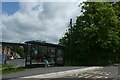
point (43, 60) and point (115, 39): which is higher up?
point (115, 39)

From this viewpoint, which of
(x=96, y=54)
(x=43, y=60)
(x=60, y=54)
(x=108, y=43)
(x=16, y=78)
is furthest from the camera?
(x=96, y=54)

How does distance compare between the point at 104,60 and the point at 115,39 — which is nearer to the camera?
the point at 115,39

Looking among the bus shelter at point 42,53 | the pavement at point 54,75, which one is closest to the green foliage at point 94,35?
the bus shelter at point 42,53

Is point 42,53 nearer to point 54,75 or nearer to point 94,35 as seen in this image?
point 54,75

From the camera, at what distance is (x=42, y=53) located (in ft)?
97.6

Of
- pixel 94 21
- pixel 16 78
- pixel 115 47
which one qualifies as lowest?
pixel 16 78

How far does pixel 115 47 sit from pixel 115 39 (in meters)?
1.78

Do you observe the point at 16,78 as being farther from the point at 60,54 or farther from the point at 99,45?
the point at 99,45

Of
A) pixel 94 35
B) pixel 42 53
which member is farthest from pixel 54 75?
pixel 94 35

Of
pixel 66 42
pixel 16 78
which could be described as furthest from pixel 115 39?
pixel 16 78

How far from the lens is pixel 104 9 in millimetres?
44125

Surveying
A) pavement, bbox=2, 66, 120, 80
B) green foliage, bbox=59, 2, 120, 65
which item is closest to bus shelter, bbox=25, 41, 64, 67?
pavement, bbox=2, 66, 120, 80

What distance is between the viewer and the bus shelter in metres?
28.0

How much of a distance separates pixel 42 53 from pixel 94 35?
16.0 m
